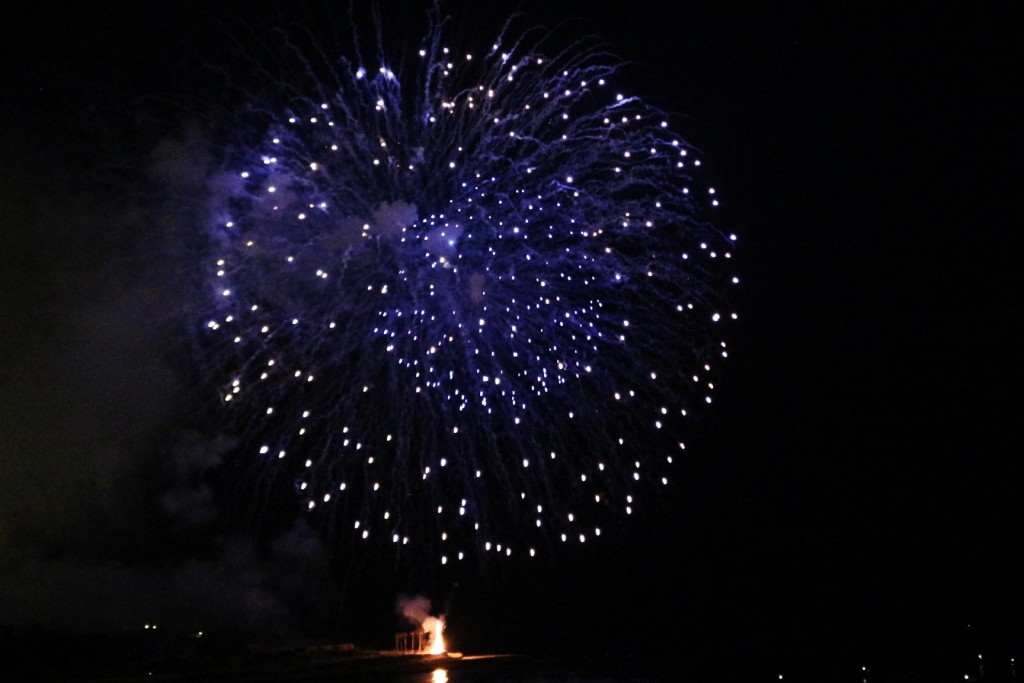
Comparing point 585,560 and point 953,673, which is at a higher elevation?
point 585,560

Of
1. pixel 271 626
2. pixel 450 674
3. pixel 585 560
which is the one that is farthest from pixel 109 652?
pixel 585 560

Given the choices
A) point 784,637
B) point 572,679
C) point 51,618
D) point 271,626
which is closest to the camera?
point 572,679

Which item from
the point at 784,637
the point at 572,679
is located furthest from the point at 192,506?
the point at 784,637

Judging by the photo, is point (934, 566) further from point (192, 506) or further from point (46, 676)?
point (46, 676)

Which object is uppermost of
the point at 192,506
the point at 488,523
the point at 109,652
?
the point at 192,506

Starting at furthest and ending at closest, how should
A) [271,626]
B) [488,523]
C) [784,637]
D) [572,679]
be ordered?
1. [271,626]
2. [784,637]
3. [488,523]
4. [572,679]

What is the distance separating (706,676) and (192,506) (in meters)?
11.9

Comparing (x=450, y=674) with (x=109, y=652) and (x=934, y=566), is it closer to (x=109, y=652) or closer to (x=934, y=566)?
(x=109, y=652)

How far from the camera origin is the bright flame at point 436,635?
23.2 m

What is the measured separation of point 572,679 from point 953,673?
6992 mm

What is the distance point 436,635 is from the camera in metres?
23.3

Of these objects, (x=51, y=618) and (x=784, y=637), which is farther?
(x=784, y=637)

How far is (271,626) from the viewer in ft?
75.3

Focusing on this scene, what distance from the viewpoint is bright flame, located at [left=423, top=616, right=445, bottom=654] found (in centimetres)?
2317
